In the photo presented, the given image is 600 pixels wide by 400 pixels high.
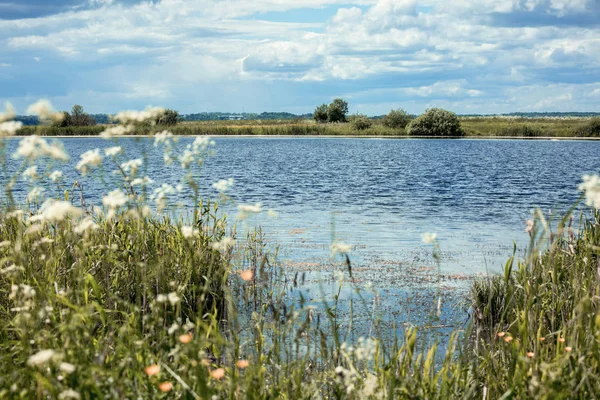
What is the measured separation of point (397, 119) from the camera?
72562mm

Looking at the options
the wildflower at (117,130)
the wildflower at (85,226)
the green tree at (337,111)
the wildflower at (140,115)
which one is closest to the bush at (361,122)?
the green tree at (337,111)

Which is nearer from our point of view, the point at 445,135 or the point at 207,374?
the point at 207,374

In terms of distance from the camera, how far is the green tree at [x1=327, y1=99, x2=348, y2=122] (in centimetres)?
8750

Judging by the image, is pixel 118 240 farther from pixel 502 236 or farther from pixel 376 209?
pixel 376 209

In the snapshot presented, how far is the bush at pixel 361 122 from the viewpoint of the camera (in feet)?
236

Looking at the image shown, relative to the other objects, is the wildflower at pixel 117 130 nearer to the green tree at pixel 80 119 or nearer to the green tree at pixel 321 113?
the green tree at pixel 80 119

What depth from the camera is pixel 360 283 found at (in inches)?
308

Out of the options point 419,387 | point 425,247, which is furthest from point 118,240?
point 425,247

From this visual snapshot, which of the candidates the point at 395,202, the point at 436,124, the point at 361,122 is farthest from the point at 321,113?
the point at 395,202

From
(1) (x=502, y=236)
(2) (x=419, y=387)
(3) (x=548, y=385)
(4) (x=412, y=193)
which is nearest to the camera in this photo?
(3) (x=548, y=385)

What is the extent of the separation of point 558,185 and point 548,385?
74.5ft

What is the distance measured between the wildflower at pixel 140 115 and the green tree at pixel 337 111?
84.7 m

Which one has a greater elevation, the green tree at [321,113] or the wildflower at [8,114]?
the green tree at [321,113]

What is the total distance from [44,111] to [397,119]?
233 feet
